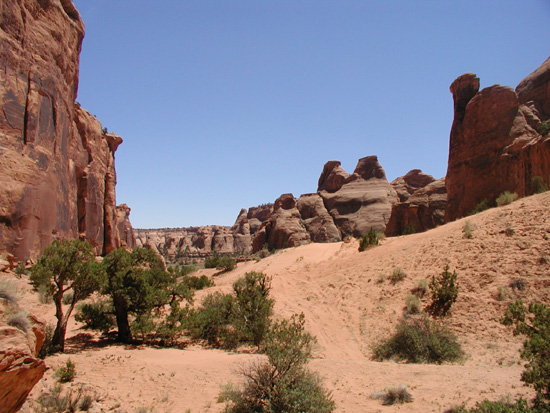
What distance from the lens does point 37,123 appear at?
2028cm

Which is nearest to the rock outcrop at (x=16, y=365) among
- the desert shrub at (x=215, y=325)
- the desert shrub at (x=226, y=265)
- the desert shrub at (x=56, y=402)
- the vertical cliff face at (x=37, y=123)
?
the desert shrub at (x=56, y=402)

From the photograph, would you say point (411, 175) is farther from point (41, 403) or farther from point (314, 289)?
point (41, 403)

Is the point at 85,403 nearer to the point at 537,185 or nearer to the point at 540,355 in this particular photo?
the point at 540,355

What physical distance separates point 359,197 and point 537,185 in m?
35.8

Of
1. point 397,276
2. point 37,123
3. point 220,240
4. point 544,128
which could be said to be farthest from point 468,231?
point 220,240

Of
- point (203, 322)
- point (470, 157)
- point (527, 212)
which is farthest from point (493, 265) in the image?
point (470, 157)

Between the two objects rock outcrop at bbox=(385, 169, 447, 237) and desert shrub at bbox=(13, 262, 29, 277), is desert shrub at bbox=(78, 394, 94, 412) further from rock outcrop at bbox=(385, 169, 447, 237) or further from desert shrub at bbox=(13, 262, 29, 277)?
rock outcrop at bbox=(385, 169, 447, 237)

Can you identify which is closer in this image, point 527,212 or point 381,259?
point 527,212

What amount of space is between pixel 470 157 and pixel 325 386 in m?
27.3

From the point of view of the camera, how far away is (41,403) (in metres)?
6.74

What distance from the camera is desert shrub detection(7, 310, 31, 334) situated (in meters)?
4.90

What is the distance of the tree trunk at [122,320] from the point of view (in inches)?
518

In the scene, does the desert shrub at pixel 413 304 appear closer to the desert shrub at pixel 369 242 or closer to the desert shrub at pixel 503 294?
the desert shrub at pixel 503 294

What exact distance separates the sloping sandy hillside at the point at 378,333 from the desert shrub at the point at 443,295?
31 centimetres
